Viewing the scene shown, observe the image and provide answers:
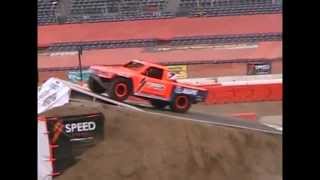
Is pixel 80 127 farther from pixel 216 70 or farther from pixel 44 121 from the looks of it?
pixel 216 70

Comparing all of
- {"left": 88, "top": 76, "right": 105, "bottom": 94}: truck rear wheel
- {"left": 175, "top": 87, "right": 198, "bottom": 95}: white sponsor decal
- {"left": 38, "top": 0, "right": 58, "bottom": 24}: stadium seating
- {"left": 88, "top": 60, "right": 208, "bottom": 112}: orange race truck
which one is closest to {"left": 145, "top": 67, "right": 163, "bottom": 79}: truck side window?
{"left": 88, "top": 60, "right": 208, "bottom": 112}: orange race truck

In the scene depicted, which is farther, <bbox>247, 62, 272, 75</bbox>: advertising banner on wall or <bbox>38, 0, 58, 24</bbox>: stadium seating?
<bbox>247, 62, 272, 75</bbox>: advertising banner on wall

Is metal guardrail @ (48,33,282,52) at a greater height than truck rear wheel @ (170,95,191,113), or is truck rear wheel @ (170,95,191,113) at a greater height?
metal guardrail @ (48,33,282,52)

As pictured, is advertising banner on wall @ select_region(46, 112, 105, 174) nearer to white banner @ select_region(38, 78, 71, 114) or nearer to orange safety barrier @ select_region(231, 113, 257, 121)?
white banner @ select_region(38, 78, 71, 114)

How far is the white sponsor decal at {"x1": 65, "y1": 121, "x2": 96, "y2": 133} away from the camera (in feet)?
10.0

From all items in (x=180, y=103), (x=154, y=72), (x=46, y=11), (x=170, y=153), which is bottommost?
(x=170, y=153)

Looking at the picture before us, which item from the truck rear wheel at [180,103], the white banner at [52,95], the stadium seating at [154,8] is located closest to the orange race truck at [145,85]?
the truck rear wheel at [180,103]

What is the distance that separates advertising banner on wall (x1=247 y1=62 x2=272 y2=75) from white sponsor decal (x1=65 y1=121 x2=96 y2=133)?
31.2 inches

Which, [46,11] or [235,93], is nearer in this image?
[46,11]

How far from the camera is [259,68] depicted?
10.3ft

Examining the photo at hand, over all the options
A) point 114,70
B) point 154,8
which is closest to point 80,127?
point 114,70

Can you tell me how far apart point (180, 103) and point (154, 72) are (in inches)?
7.9
